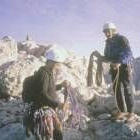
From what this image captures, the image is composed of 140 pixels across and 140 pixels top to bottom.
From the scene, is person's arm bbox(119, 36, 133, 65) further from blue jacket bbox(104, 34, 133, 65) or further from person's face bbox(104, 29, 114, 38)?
person's face bbox(104, 29, 114, 38)

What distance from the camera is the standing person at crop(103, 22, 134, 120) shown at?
10.3 metres

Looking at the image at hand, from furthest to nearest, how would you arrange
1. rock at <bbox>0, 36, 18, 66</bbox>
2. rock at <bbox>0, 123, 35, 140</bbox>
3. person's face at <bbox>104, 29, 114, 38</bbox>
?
1. rock at <bbox>0, 36, 18, 66</bbox>
2. rock at <bbox>0, 123, 35, 140</bbox>
3. person's face at <bbox>104, 29, 114, 38</bbox>

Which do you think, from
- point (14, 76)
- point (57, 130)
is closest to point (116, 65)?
point (57, 130)

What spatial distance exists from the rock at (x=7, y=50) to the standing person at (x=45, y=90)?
28.8 ft

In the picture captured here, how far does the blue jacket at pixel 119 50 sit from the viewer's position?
10.3 metres

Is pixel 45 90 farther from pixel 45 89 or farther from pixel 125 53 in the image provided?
pixel 125 53

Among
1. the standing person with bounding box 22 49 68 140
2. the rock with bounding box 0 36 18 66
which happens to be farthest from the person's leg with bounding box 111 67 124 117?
the rock with bounding box 0 36 18 66

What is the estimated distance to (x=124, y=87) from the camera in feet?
34.2

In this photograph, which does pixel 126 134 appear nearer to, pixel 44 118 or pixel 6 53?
pixel 44 118

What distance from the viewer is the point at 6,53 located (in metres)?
17.7

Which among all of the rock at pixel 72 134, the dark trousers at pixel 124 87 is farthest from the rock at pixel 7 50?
the dark trousers at pixel 124 87

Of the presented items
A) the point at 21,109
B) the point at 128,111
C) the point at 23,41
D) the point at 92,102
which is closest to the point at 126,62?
the point at 128,111

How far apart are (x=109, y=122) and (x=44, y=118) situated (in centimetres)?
318

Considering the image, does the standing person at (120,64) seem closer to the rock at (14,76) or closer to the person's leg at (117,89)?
the person's leg at (117,89)
